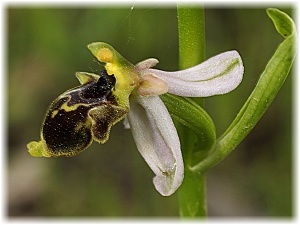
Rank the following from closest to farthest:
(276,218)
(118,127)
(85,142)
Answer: (85,142), (276,218), (118,127)

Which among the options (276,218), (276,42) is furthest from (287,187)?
(276,42)

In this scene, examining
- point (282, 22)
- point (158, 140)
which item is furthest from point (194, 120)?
point (282, 22)

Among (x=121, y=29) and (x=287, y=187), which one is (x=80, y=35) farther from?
(x=287, y=187)

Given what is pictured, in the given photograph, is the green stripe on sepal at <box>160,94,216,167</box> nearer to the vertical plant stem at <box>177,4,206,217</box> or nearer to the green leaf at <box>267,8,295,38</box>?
the vertical plant stem at <box>177,4,206,217</box>

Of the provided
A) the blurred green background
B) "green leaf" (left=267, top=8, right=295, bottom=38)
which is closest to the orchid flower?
"green leaf" (left=267, top=8, right=295, bottom=38)

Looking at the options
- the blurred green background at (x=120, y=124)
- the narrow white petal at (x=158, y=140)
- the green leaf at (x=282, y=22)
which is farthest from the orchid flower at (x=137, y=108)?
the blurred green background at (x=120, y=124)

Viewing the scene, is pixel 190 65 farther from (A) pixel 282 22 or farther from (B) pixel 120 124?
(B) pixel 120 124
